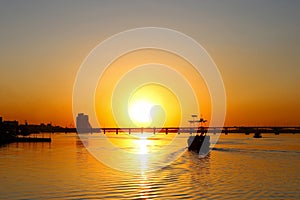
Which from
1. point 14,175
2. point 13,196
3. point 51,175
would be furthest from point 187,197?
point 14,175

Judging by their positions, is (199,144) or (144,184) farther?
(199,144)

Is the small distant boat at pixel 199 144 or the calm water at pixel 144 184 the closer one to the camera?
the calm water at pixel 144 184

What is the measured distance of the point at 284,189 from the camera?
47875 millimetres

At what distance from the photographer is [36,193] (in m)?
42.2

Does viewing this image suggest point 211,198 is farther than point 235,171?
No

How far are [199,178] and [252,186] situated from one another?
30.6ft

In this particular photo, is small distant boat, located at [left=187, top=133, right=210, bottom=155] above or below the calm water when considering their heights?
above

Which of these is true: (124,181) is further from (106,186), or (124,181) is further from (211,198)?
(211,198)

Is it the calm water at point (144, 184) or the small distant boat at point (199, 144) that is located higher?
the small distant boat at point (199, 144)

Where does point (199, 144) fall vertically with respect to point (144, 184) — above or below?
above

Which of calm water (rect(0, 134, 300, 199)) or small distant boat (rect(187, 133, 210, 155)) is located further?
small distant boat (rect(187, 133, 210, 155))

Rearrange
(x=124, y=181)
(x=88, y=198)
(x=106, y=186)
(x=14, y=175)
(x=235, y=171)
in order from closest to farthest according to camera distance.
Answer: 1. (x=88, y=198)
2. (x=106, y=186)
3. (x=124, y=181)
4. (x=14, y=175)
5. (x=235, y=171)

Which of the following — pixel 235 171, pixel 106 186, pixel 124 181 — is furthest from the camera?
pixel 235 171

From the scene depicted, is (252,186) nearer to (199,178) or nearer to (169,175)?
(199,178)
